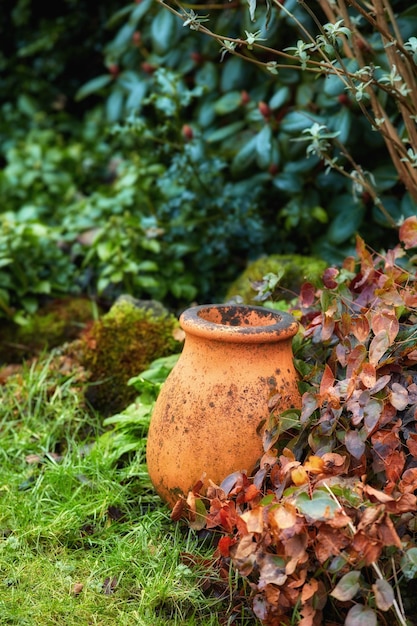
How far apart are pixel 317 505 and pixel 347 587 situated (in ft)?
0.63

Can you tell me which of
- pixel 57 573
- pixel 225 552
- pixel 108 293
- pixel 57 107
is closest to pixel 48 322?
pixel 108 293

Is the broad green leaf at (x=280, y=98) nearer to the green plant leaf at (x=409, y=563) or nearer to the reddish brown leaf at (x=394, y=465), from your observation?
the reddish brown leaf at (x=394, y=465)

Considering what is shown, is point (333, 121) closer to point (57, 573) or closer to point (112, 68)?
point (112, 68)

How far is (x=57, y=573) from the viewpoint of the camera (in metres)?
2.15

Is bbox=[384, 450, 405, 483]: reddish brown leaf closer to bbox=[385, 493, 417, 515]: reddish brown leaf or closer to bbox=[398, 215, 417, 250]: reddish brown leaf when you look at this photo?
bbox=[385, 493, 417, 515]: reddish brown leaf

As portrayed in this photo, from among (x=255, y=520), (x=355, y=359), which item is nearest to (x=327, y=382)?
(x=355, y=359)

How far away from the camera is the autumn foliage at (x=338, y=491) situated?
1.73 m

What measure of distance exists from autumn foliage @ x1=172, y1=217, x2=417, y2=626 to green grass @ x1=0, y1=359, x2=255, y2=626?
140 mm

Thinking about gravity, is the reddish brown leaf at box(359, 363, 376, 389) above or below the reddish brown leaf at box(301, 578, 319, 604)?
above

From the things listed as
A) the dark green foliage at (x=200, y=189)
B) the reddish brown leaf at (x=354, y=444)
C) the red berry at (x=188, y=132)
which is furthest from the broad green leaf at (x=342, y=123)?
the reddish brown leaf at (x=354, y=444)

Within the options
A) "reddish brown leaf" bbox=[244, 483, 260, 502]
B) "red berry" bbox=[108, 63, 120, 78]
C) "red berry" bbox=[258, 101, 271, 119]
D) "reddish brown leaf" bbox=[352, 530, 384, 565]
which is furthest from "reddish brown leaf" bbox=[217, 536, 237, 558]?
"red berry" bbox=[108, 63, 120, 78]

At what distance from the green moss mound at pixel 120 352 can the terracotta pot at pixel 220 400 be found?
0.99m

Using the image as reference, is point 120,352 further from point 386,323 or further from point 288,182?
point 386,323

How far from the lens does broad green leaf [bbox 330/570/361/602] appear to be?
1.67 meters
